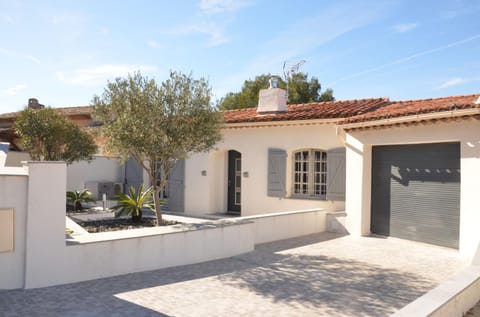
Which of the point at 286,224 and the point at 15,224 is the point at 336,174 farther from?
the point at 15,224

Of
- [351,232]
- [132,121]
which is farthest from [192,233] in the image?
[351,232]

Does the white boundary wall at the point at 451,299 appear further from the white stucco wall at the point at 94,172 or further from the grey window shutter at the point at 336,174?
the white stucco wall at the point at 94,172

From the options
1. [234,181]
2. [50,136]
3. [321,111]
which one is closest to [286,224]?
[321,111]

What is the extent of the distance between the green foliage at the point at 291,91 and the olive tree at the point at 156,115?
70.6 feet

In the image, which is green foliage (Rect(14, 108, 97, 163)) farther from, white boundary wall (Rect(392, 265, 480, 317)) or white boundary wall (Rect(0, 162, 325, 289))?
white boundary wall (Rect(392, 265, 480, 317))

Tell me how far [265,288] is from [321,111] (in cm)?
761

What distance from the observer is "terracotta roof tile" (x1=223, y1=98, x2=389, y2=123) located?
1184 centimetres

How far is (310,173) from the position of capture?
1274 cm

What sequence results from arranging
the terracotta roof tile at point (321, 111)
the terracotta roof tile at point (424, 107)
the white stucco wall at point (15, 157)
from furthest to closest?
the white stucco wall at point (15, 157) → the terracotta roof tile at point (321, 111) → the terracotta roof tile at point (424, 107)

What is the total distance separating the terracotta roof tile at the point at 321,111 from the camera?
1184 cm

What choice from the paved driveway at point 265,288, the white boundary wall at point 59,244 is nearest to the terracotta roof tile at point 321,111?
the paved driveway at point 265,288

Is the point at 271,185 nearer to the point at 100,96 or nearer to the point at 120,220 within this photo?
the point at 120,220

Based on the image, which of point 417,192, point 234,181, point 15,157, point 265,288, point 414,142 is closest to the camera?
point 265,288

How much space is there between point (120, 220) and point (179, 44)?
556cm
